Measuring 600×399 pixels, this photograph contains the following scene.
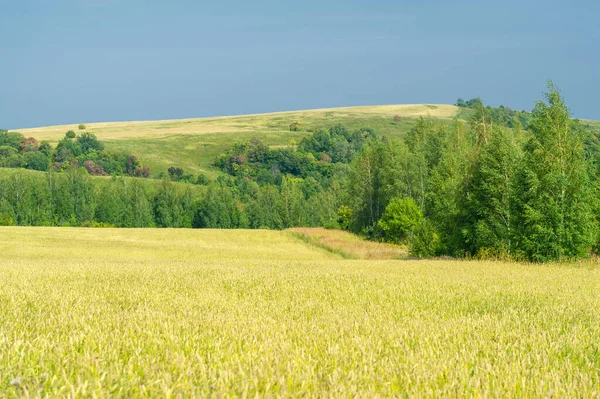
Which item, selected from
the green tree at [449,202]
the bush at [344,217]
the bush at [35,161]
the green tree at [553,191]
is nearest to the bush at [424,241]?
the green tree at [449,202]

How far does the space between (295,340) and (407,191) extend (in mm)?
67142

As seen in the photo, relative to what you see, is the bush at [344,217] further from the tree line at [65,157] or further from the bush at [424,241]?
the tree line at [65,157]

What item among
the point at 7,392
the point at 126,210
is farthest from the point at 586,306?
the point at 126,210

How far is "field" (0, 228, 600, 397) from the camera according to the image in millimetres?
4137

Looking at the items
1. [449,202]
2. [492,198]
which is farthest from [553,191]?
[449,202]

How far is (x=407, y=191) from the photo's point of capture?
7162cm

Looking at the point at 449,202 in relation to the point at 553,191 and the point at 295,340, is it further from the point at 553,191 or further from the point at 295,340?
the point at 295,340

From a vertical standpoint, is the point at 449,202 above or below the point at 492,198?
below

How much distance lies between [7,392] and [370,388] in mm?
2516

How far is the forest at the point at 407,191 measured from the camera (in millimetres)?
30891

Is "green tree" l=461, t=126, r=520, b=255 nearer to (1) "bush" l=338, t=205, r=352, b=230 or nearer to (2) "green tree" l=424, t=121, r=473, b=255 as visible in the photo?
(2) "green tree" l=424, t=121, r=473, b=255

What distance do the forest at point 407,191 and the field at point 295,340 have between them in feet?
63.3

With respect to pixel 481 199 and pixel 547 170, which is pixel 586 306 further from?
pixel 481 199

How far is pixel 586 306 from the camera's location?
32.1ft
